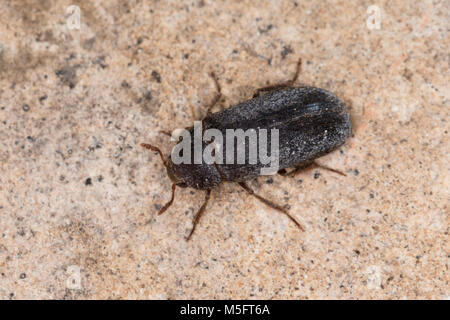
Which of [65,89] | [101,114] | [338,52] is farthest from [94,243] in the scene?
[338,52]

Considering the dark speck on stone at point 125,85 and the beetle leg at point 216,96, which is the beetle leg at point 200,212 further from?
the dark speck on stone at point 125,85

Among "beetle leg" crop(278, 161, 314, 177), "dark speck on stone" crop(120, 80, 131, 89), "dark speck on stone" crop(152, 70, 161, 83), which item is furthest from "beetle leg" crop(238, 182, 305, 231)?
"dark speck on stone" crop(120, 80, 131, 89)

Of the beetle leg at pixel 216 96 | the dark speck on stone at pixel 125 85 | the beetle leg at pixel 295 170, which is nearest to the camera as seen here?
the beetle leg at pixel 295 170

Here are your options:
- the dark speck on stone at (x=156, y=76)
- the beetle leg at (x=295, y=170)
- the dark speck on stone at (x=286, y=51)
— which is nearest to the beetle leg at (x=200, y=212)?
the beetle leg at (x=295, y=170)

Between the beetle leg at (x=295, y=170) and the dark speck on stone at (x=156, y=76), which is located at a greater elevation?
the dark speck on stone at (x=156, y=76)

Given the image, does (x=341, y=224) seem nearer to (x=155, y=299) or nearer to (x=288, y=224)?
(x=288, y=224)

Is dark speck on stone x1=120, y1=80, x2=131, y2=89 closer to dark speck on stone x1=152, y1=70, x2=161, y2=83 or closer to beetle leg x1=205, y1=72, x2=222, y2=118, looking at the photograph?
dark speck on stone x1=152, y1=70, x2=161, y2=83
